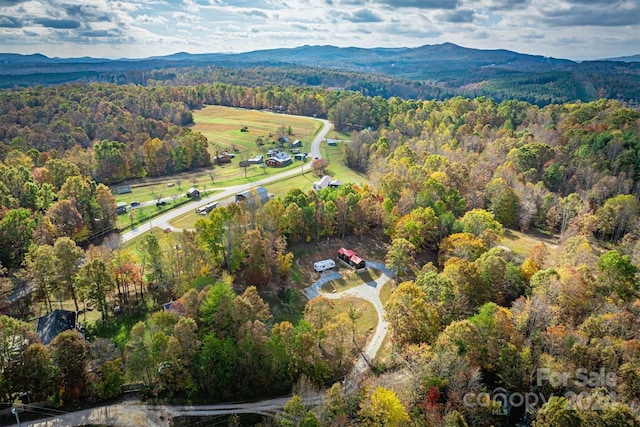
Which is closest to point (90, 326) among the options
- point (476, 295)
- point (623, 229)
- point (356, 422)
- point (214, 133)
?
point (356, 422)

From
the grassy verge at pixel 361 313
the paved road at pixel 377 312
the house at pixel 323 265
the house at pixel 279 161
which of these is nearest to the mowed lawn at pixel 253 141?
the house at pixel 279 161

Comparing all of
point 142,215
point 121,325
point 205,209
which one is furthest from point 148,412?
point 142,215

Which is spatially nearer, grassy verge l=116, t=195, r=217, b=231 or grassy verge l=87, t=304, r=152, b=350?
grassy verge l=87, t=304, r=152, b=350

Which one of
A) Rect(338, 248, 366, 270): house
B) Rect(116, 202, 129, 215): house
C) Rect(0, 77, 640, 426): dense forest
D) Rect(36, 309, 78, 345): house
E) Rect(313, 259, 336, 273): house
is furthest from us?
Rect(116, 202, 129, 215): house

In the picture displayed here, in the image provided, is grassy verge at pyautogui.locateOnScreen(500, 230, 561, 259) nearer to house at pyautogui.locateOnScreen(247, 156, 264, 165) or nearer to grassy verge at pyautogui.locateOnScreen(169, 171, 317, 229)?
grassy verge at pyautogui.locateOnScreen(169, 171, 317, 229)

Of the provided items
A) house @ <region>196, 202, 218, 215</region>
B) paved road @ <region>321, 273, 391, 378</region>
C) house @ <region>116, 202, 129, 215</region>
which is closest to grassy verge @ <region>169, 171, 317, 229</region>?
house @ <region>196, 202, 218, 215</region>

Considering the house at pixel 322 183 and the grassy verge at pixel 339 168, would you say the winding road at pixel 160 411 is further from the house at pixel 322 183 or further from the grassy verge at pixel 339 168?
the grassy verge at pixel 339 168

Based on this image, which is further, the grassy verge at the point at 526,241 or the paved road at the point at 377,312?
the grassy verge at the point at 526,241
